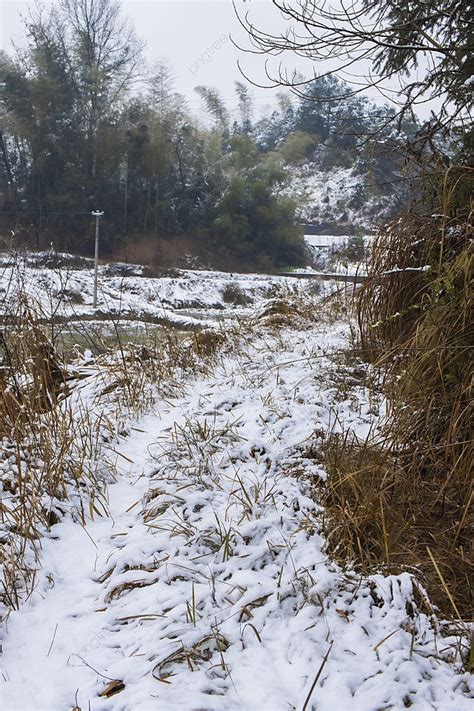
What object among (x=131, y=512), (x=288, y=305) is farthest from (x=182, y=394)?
(x=288, y=305)

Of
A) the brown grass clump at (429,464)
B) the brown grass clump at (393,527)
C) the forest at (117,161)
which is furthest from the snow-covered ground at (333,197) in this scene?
the brown grass clump at (393,527)

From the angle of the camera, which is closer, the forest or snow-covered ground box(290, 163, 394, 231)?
the forest

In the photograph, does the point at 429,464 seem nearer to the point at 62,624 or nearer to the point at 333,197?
the point at 62,624

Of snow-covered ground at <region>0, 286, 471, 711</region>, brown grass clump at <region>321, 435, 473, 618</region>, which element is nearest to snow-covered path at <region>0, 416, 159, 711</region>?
snow-covered ground at <region>0, 286, 471, 711</region>

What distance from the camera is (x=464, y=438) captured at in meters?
2.10

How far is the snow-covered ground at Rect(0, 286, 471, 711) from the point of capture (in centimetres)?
128

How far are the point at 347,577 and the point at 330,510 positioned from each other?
326 mm

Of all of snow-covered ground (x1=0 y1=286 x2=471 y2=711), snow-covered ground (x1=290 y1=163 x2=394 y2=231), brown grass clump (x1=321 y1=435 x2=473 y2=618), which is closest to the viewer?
snow-covered ground (x1=0 y1=286 x2=471 y2=711)

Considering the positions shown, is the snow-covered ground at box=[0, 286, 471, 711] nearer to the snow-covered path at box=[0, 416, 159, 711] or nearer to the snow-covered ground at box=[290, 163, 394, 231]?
the snow-covered path at box=[0, 416, 159, 711]

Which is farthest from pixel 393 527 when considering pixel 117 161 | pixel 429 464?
pixel 117 161

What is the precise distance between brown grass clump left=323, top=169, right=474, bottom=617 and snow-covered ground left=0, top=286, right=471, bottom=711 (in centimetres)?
14

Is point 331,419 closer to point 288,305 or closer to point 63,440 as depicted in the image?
point 63,440

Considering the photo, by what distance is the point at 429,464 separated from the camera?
6.84ft

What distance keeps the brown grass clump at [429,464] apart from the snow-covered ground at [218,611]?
0.14m
